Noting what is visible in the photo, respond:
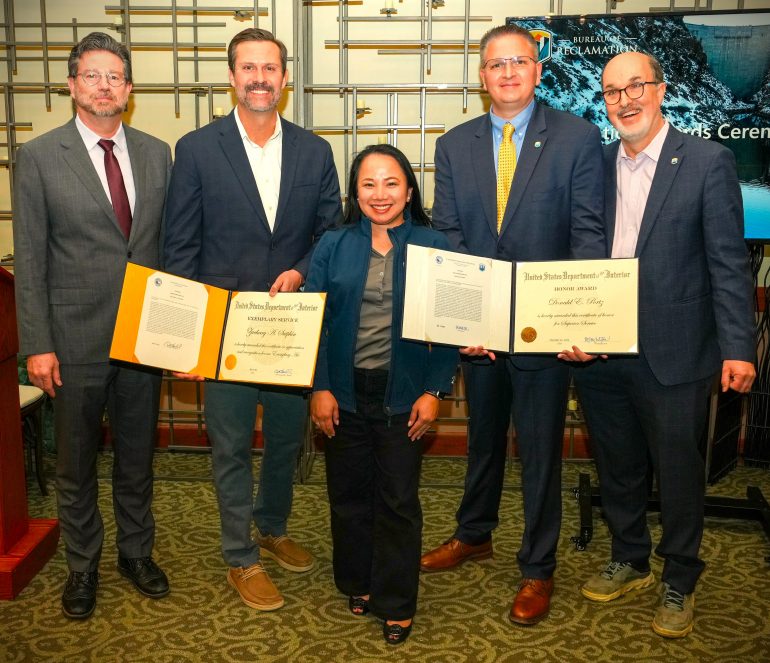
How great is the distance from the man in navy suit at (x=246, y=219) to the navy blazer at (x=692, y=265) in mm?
1213

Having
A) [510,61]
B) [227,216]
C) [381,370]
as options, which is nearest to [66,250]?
[227,216]

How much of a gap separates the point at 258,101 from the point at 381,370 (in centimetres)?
109

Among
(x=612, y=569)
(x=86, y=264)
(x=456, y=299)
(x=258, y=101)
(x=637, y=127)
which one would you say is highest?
(x=258, y=101)

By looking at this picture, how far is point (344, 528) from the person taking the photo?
8.89 feet

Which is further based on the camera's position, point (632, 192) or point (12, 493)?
point (12, 493)

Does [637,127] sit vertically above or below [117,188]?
above

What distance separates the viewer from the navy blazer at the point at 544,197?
8.70ft

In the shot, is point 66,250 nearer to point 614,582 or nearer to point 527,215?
point 527,215

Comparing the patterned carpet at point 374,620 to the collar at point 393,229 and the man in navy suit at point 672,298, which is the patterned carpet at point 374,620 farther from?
the collar at point 393,229

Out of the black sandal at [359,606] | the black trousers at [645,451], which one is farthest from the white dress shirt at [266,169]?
the black sandal at [359,606]

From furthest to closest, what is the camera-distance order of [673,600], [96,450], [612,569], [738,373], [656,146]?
1. [612,569]
2. [96,450]
3. [673,600]
4. [656,146]
5. [738,373]

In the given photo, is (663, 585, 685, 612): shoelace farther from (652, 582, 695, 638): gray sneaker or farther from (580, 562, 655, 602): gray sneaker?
(580, 562, 655, 602): gray sneaker

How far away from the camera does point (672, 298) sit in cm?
255

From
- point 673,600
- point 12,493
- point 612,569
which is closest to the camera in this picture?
point 673,600
